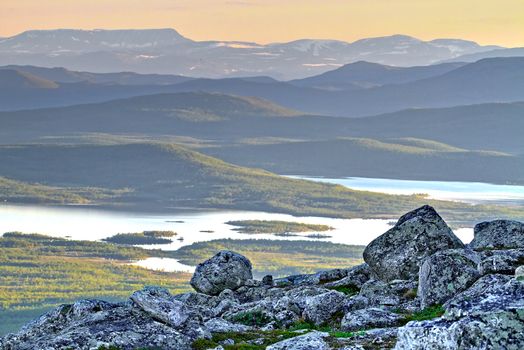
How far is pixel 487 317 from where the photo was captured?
22.8m

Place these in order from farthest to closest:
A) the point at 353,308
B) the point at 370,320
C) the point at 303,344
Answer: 1. the point at 353,308
2. the point at 370,320
3. the point at 303,344

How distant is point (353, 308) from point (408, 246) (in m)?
8.62

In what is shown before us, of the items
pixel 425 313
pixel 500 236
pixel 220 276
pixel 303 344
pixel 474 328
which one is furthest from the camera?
pixel 220 276

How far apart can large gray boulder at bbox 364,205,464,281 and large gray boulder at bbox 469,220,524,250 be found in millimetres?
2080

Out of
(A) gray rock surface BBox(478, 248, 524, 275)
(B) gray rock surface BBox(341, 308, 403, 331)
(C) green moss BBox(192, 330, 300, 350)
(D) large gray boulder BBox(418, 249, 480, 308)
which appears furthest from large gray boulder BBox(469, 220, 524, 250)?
(C) green moss BBox(192, 330, 300, 350)

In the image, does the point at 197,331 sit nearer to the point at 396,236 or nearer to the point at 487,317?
the point at 487,317

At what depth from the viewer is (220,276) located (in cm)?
5834

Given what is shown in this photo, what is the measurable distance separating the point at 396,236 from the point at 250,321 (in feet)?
37.9

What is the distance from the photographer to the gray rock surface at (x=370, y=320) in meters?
36.3

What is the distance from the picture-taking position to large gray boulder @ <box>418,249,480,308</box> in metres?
39.4

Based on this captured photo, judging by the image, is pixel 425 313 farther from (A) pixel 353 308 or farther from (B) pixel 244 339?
(B) pixel 244 339

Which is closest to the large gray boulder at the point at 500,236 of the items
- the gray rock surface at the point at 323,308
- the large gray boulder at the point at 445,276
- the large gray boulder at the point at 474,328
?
the large gray boulder at the point at 445,276

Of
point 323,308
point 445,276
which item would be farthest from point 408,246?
point 445,276

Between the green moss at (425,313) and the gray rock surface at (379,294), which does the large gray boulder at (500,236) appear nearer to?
the gray rock surface at (379,294)
